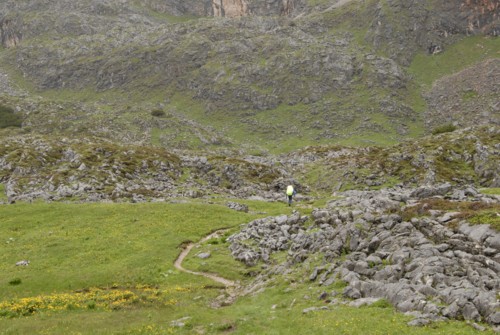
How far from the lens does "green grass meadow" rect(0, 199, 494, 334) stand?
23719mm

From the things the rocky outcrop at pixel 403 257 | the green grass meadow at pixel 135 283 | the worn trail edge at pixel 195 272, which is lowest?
the worn trail edge at pixel 195 272

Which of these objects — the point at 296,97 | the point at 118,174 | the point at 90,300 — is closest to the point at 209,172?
the point at 118,174

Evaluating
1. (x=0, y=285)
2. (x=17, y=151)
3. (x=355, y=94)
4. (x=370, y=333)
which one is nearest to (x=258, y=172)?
(x=17, y=151)

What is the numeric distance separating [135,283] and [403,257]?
73.7ft

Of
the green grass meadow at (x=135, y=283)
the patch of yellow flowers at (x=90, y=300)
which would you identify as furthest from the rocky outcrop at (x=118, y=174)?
the patch of yellow flowers at (x=90, y=300)

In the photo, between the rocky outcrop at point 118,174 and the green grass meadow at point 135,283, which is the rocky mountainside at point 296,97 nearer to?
the rocky outcrop at point 118,174

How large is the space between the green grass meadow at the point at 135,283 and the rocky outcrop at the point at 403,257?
1393 mm

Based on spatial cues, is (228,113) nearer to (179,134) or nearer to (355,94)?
(179,134)

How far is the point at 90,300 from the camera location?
96.4 feet

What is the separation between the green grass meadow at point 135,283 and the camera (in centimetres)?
2372

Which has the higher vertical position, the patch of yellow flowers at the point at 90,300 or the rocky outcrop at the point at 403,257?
the rocky outcrop at the point at 403,257

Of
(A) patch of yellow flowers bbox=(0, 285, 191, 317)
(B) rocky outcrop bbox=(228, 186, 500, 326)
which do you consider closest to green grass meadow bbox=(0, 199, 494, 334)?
(A) patch of yellow flowers bbox=(0, 285, 191, 317)

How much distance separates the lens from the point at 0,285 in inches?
1289

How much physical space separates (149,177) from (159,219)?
90.9 feet
